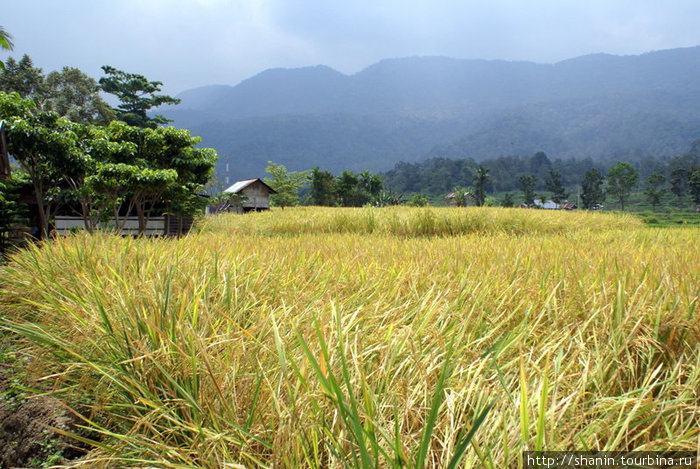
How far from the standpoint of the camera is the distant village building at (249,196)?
41.3 m

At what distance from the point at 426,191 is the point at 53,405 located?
106m

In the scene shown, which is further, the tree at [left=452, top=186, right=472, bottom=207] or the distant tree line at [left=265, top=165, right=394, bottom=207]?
the distant tree line at [left=265, top=165, right=394, bottom=207]

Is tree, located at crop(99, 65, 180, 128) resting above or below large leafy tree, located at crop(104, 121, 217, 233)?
above

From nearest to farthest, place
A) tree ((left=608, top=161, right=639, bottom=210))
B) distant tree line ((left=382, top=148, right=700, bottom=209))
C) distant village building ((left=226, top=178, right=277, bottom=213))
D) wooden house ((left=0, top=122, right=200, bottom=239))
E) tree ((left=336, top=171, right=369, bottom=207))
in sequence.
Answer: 1. wooden house ((left=0, top=122, right=200, bottom=239))
2. distant village building ((left=226, top=178, right=277, bottom=213))
3. tree ((left=336, top=171, right=369, bottom=207))
4. tree ((left=608, top=161, right=639, bottom=210))
5. distant tree line ((left=382, top=148, right=700, bottom=209))

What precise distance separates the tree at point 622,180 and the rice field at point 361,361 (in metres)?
77.4

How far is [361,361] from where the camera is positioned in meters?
1.69

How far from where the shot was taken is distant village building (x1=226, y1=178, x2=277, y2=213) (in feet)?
136

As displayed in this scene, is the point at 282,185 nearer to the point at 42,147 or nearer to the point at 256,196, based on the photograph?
the point at 256,196

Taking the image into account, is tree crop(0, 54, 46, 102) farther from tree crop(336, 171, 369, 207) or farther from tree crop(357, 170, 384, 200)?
tree crop(357, 170, 384, 200)

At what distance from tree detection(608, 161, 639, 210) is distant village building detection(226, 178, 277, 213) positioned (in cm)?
6085

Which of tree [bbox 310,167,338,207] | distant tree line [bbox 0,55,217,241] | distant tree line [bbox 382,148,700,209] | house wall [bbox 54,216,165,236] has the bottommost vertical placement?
house wall [bbox 54,216,165,236]

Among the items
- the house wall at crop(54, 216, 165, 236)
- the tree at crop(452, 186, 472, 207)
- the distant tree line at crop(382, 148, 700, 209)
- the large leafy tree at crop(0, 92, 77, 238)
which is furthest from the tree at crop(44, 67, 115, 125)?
the distant tree line at crop(382, 148, 700, 209)

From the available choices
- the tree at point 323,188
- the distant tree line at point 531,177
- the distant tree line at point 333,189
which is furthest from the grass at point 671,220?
the tree at point 323,188

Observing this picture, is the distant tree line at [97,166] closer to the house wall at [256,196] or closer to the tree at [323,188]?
the house wall at [256,196]
